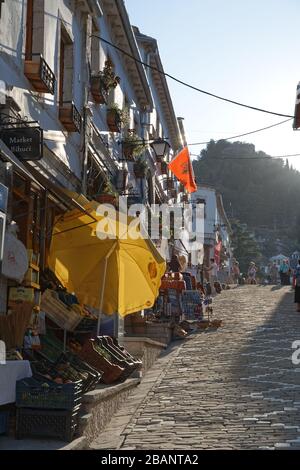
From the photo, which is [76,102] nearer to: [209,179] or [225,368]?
[225,368]

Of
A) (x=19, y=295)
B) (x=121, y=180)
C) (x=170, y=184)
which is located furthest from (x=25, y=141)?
(x=170, y=184)

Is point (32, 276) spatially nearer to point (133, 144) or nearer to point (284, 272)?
point (133, 144)

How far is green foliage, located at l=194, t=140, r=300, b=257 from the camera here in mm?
123625

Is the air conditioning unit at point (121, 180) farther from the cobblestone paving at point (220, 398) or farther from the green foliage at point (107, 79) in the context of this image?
the cobblestone paving at point (220, 398)

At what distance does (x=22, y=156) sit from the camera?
8867 mm

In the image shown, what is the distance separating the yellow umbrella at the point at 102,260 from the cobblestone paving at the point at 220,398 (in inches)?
62.7

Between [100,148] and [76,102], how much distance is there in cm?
235

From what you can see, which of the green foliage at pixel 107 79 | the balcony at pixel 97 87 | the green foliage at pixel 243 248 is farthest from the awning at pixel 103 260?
the green foliage at pixel 243 248
